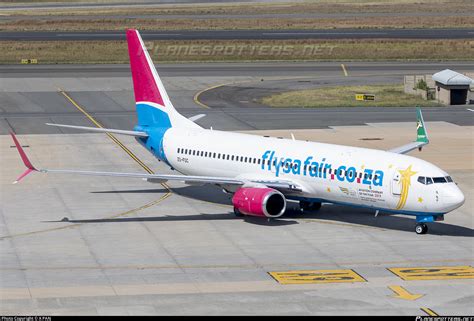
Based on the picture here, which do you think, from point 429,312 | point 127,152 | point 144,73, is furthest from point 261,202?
point 127,152

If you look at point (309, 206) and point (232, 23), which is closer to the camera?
point (309, 206)

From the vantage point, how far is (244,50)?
14762 cm

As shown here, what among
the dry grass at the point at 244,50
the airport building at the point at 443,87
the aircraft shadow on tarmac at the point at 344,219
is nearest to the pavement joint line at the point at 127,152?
the aircraft shadow on tarmac at the point at 344,219

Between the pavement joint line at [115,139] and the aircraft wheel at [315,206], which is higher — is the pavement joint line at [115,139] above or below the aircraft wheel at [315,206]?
above

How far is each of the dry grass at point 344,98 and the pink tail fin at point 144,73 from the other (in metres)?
39.8

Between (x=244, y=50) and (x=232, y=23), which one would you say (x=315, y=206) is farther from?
(x=232, y=23)

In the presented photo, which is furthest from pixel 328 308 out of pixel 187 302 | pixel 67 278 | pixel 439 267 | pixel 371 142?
pixel 371 142

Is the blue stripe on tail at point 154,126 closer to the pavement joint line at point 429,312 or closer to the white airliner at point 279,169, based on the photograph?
the white airliner at point 279,169

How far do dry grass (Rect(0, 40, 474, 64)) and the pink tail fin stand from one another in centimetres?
7381

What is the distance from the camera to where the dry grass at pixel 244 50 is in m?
142

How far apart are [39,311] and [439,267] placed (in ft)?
60.5

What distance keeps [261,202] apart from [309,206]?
5289mm

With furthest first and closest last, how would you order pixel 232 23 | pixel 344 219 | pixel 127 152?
pixel 232 23 → pixel 127 152 → pixel 344 219

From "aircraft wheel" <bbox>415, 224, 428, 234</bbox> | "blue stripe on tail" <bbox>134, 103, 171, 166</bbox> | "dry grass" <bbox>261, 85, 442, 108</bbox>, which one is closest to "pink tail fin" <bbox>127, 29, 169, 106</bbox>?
"blue stripe on tail" <bbox>134, 103, 171, 166</bbox>
